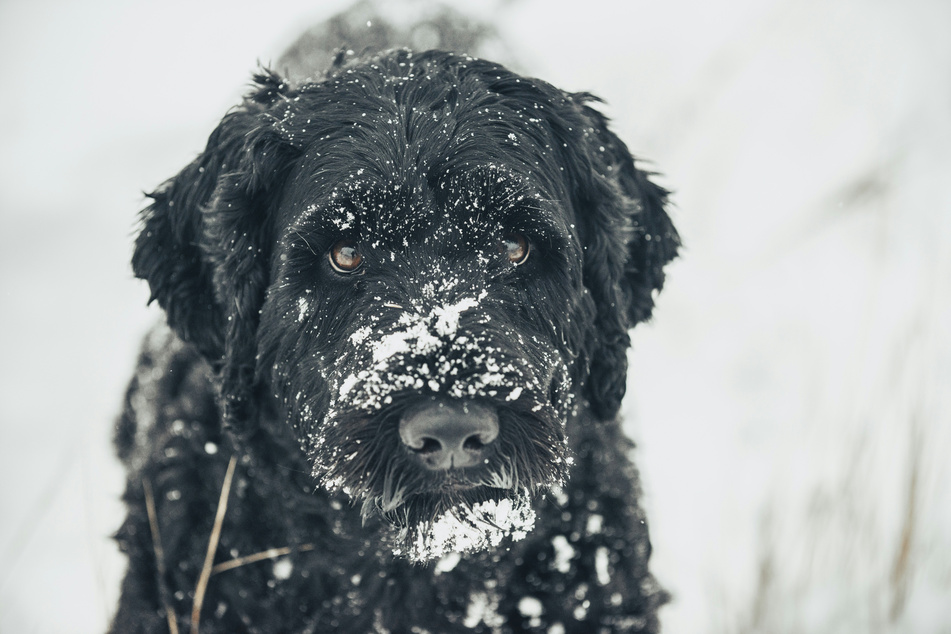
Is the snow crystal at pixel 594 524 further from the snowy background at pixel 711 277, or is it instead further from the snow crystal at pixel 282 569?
the snow crystal at pixel 282 569

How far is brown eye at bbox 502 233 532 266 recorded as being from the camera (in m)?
2.38

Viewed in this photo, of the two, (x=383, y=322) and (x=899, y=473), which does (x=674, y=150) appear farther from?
(x=383, y=322)

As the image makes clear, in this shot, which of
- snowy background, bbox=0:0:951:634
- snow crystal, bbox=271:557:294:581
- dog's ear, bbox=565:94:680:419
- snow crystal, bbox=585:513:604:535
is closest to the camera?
dog's ear, bbox=565:94:680:419

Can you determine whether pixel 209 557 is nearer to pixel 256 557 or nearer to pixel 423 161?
pixel 256 557

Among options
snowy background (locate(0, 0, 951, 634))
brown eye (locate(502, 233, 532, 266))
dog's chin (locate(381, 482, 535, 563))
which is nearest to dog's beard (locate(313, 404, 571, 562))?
dog's chin (locate(381, 482, 535, 563))

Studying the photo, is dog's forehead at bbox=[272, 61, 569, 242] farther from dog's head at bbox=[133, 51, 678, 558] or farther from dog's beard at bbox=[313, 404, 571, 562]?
dog's beard at bbox=[313, 404, 571, 562]

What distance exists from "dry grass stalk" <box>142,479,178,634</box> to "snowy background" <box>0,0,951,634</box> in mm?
587

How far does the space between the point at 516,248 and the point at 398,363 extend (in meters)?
0.59

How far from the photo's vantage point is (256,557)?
2.79m

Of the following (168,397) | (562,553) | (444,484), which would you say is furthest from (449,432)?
(168,397)

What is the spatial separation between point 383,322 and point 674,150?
14.9ft

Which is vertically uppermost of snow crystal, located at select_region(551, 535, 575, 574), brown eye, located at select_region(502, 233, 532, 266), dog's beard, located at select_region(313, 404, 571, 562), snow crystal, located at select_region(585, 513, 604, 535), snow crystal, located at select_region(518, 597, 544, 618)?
brown eye, located at select_region(502, 233, 532, 266)

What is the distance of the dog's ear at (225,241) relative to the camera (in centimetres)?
254

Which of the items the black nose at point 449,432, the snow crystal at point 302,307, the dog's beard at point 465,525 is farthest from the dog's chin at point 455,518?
the snow crystal at point 302,307
